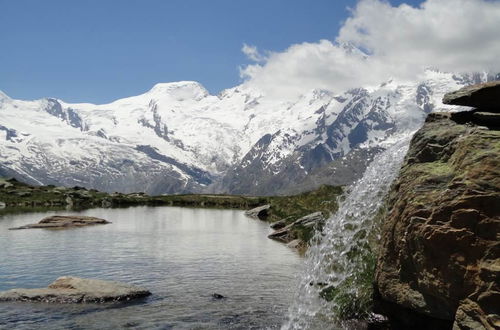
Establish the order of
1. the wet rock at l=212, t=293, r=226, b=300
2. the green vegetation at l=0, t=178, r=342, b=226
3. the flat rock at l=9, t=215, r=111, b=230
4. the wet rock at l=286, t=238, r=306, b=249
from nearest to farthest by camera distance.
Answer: the wet rock at l=212, t=293, r=226, b=300, the wet rock at l=286, t=238, r=306, b=249, the flat rock at l=9, t=215, r=111, b=230, the green vegetation at l=0, t=178, r=342, b=226

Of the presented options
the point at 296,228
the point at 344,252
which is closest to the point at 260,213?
the point at 296,228

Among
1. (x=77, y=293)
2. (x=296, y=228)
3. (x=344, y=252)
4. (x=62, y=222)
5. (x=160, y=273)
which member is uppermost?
(x=344, y=252)

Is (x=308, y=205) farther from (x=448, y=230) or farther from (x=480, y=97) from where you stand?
(x=448, y=230)

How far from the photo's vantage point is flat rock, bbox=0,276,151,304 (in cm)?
2841

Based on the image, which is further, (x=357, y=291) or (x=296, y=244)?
(x=296, y=244)

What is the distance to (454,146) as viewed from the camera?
17359 mm

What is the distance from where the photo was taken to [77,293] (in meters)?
28.8

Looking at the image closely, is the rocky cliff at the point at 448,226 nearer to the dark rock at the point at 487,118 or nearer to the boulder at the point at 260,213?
the dark rock at the point at 487,118

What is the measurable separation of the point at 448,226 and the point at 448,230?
0.13 meters

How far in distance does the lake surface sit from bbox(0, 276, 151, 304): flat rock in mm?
924

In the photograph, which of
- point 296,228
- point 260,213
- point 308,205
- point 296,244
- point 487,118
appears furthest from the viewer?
point 260,213

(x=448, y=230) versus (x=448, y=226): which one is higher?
(x=448, y=226)

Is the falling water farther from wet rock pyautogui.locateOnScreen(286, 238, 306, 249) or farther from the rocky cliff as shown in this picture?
wet rock pyautogui.locateOnScreen(286, 238, 306, 249)

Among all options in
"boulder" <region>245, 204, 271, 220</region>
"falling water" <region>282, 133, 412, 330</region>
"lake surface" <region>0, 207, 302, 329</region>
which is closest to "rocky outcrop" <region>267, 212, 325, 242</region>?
"lake surface" <region>0, 207, 302, 329</region>
